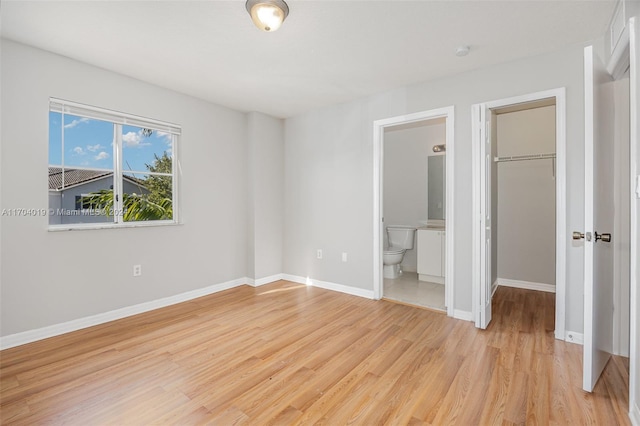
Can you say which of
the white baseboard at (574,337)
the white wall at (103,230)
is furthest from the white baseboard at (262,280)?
the white baseboard at (574,337)

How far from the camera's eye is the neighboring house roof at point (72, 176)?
268 centimetres

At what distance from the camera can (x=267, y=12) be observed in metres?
1.92

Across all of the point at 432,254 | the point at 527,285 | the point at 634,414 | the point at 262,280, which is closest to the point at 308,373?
the point at 634,414

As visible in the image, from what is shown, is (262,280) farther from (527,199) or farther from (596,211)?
(527,199)

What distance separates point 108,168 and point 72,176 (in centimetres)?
31

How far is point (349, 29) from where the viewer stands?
2.26 metres

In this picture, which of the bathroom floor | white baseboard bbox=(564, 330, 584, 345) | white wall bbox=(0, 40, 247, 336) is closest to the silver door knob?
white baseboard bbox=(564, 330, 584, 345)

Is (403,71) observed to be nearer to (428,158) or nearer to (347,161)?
(347,161)

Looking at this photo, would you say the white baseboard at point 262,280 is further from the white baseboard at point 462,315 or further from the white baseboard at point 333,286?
the white baseboard at point 462,315

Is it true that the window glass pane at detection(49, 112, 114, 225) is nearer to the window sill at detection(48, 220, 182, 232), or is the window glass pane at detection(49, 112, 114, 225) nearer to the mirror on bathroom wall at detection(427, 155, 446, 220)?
the window sill at detection(48, 220, 182, 232)

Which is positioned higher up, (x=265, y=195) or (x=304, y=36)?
(x=304, y=36)

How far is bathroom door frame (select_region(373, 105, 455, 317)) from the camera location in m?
3.07

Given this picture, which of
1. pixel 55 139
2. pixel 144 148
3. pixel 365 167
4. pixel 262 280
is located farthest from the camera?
pixel 262 280

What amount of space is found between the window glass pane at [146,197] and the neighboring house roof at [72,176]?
230mm
